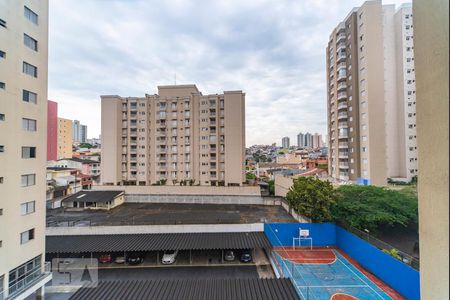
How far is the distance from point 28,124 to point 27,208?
17.0 feet

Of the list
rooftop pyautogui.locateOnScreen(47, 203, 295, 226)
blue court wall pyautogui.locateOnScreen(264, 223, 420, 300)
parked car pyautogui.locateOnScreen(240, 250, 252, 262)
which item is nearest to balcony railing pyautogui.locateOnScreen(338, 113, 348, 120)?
rooftop pyautogui.locateOnScreen(47, 203, 295, 226)

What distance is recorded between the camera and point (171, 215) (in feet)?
83.4

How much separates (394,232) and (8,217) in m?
31.2

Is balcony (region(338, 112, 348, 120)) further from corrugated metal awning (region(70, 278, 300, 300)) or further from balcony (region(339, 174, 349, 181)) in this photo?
corrugated metal awning (region(70, 278, 300, 300))

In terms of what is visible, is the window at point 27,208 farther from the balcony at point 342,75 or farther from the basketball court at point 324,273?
the balcony at point 342,75

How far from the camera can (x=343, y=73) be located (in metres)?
39.8

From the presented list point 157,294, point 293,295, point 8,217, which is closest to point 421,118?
point 293,295

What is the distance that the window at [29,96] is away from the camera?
44.7ft

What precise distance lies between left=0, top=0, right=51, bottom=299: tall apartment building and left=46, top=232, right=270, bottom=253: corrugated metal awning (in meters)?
4.01

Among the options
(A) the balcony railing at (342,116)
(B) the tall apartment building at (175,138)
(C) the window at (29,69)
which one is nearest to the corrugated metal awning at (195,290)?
(C) the window at (29,69)

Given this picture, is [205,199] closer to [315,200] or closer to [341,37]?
[315,200]

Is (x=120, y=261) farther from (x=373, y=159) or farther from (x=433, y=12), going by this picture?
(x=373, y=159)

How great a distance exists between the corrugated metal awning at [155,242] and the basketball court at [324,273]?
9.28 ft

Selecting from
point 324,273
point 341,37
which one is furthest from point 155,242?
point 341,37
